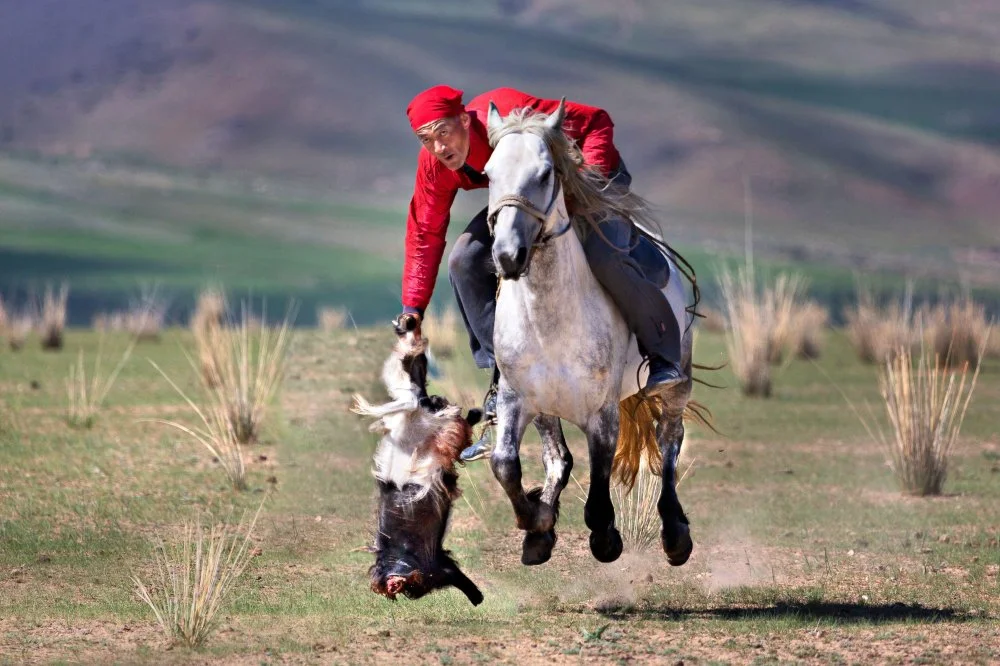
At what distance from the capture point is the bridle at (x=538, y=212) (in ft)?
21.9

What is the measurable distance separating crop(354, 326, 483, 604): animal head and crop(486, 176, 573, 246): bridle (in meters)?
1.16

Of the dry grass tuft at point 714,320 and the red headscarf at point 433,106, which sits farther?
the dry grass tuft at point 714,320

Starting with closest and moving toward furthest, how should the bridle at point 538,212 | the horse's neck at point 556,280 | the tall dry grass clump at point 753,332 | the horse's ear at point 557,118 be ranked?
the bridle at point 538,212, the horse's ear at point 557,118, the horse's neck at point 556,280, the tall dry grass clump at point 753,332

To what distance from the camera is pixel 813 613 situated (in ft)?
28.1

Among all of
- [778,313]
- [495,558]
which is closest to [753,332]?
[778,313]

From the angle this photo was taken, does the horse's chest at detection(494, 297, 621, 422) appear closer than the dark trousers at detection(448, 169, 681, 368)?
Yes

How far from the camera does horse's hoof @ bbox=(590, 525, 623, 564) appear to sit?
7.83m

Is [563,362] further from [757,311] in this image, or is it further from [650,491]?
[757,311]

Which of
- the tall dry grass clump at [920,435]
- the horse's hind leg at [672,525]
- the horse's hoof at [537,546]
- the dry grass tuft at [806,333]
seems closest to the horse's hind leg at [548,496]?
the horse's hoof at [537,546]

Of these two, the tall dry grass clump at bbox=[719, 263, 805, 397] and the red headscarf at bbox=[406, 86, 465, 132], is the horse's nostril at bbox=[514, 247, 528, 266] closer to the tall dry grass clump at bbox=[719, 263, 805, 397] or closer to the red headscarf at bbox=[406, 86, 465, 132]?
the red headscarf at bbox=[406, 86, 465, 132]

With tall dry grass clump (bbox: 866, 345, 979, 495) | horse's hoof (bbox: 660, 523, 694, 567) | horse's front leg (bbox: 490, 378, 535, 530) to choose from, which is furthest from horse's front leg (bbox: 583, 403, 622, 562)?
tall dry grass clump (bbox: 866, 345, 979, 495)

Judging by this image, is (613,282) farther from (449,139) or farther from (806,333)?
(806,333)

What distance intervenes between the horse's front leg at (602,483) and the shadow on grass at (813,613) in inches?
30.0

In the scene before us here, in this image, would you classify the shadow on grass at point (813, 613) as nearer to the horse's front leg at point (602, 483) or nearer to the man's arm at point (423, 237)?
the horse's front leg at point (602, 483)
